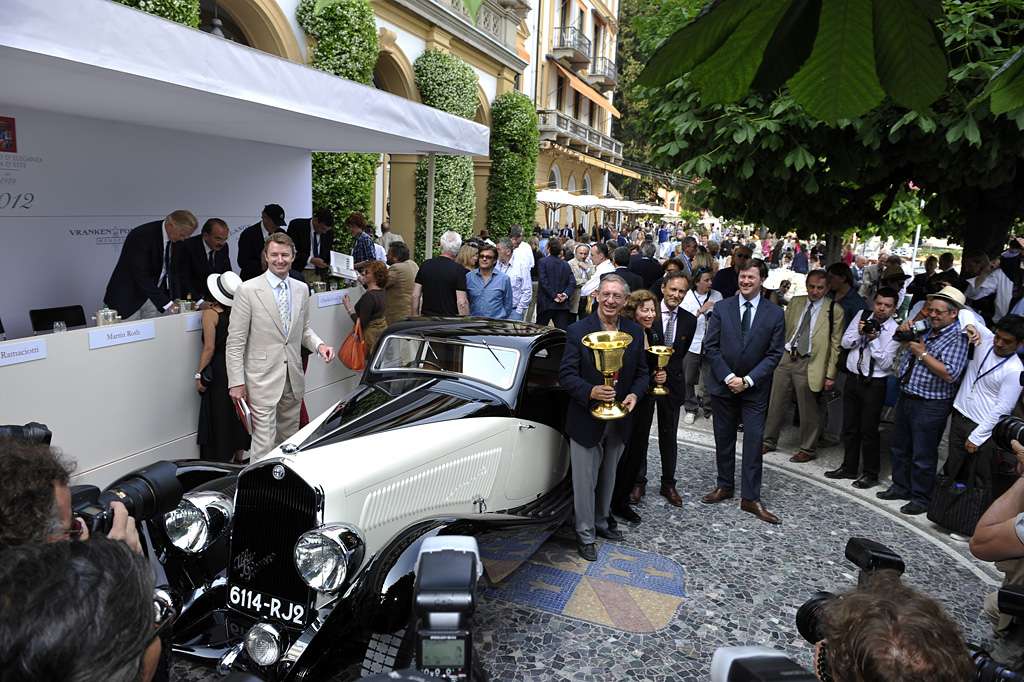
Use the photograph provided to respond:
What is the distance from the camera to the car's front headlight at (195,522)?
10.4 ft

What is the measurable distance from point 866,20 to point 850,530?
16.3 ft

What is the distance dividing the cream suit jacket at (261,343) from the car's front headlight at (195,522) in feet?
5.31

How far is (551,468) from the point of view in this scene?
15.3ft

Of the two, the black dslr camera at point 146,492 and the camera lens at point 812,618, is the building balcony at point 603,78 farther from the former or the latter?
the camera lens at point 812,618

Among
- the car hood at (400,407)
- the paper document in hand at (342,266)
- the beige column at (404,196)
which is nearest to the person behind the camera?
the car hood at (400,407)

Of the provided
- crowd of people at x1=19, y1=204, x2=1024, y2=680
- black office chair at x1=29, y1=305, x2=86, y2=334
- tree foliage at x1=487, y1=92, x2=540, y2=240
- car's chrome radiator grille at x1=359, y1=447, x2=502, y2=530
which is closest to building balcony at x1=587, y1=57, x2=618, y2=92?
tree foliage at x1=487, y1=92, x2=540, y2=240

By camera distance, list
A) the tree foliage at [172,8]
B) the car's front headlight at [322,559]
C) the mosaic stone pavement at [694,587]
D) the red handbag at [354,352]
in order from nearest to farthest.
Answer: the car's front headlight at [322,559], the mosaic stone pavement at [694,587], the red handbag at [354,352], the tree foliage at [172,8]

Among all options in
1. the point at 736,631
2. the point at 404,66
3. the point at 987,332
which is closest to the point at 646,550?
the point at 736,631

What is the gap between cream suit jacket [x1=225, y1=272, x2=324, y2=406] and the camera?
4715 millimetres

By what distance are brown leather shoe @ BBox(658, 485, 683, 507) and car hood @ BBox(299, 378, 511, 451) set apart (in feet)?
6.97

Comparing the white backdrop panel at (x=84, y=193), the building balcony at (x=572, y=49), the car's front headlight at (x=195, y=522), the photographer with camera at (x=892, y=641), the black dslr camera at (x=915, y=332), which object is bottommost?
the car's front headlight at (x=195, y=522)

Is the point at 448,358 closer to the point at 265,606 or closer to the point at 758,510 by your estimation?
the point at 265,606

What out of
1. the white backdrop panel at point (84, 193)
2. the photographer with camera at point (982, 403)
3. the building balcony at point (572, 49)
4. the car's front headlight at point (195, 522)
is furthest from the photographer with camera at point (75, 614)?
the building balcony at point (572, 49)

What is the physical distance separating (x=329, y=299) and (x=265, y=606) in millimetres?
4137
